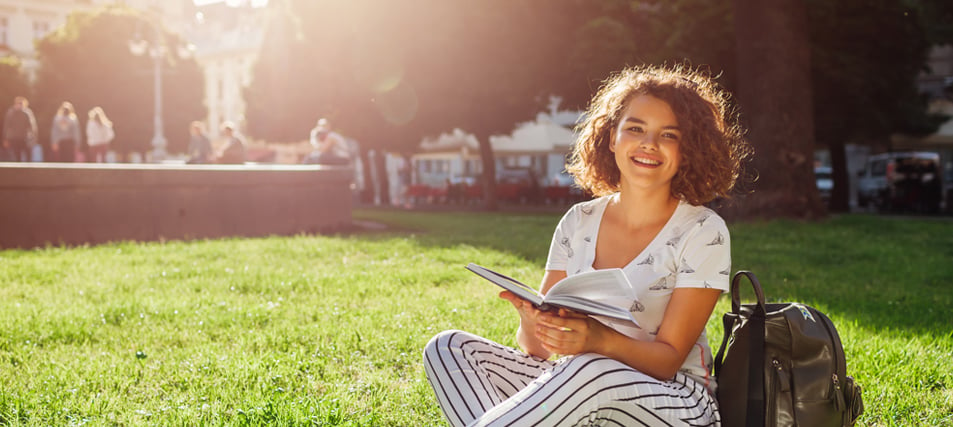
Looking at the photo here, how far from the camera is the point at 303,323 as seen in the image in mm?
5445

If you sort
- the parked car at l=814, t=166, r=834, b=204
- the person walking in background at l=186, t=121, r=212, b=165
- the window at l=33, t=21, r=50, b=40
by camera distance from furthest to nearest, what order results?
the window at l=33, t=21, r=50, b=40
the parked car at l=814, t=166, r=834, b=204
the person walking in background at l=186, t=121, r=212, b=165

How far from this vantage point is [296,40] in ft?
104

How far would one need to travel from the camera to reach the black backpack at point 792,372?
2.40 m

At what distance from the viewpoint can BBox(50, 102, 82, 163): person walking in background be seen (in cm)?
1848

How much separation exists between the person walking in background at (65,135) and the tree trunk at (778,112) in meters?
14.1

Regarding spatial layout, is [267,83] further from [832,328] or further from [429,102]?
[832,328]

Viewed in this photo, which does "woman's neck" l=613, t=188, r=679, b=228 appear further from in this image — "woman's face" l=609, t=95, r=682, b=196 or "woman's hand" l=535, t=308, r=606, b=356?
"woman's hand" l=535, t=308, r=606, b=356

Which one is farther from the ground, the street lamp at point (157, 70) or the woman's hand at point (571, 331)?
the street lamp at point (157, 70)

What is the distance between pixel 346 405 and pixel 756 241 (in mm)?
7822

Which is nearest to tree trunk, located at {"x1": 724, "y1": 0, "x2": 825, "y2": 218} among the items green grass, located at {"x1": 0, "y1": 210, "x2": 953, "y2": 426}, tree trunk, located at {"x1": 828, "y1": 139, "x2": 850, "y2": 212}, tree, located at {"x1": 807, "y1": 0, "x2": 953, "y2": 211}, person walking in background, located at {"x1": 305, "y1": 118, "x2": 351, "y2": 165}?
green grass, located at {"x1": 0, "y1": 210, "x2": 953, "y2": 426}

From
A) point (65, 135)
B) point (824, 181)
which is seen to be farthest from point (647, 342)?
point (824, 181)

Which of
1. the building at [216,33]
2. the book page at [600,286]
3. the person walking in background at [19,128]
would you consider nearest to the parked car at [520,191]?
the person walking in background at [19,128]

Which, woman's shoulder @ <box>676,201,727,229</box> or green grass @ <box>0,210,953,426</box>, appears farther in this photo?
green grass @ <box>0,210,953,426</box>

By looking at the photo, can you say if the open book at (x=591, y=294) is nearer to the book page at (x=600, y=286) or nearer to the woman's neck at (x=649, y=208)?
the book page at (x=600, y=286)
